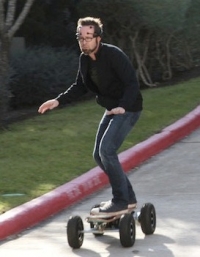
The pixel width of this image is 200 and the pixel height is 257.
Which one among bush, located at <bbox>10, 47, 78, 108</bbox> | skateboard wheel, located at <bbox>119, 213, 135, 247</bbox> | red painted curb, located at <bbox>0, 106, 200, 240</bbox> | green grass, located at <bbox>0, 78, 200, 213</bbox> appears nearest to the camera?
skateboard wheel, located at <bbox>119, 213, 135, 247</bbox>

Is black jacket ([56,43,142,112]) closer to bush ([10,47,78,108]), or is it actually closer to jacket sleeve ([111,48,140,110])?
jacket sleeve ([111,48,140,110])

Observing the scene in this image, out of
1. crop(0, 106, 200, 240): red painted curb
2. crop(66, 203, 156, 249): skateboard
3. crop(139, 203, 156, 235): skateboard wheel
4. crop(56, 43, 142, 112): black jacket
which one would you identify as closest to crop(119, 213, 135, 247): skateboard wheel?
crop(66, 203, 156, 249): skateboard

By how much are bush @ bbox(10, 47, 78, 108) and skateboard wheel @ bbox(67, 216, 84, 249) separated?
825cm

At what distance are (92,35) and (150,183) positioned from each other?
9.76 ft

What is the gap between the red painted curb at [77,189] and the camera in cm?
781

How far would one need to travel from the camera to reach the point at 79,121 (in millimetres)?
12836

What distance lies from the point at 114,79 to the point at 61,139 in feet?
14.7

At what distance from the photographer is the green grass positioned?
912 cm

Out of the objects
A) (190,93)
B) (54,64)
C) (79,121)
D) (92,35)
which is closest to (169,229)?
(92,35)

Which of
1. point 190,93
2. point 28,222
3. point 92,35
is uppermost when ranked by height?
point 92,35

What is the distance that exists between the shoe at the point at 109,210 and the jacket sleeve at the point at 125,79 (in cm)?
80

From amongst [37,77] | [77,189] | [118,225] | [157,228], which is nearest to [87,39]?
[118,225]

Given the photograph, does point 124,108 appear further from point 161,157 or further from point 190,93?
point 190,93

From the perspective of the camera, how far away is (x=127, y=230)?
22.3ft
